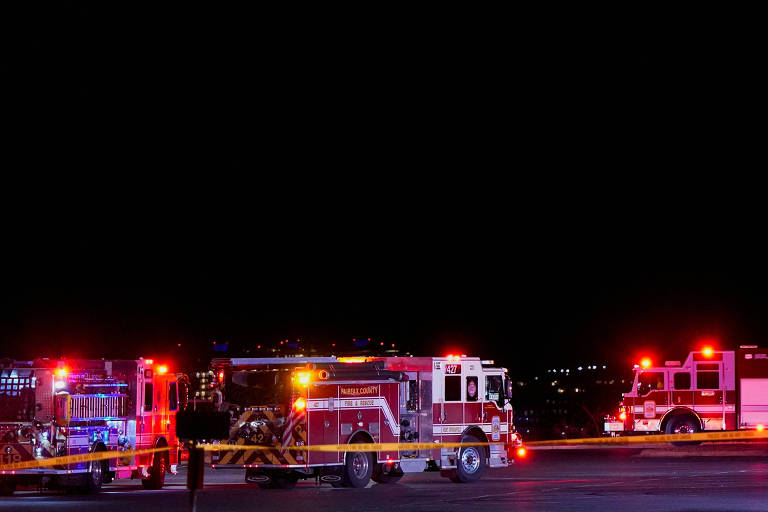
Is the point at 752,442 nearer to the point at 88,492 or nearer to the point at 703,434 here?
the point at 703,434

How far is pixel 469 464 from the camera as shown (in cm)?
2530

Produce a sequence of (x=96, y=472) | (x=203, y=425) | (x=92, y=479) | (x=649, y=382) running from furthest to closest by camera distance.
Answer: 1. (x=649, y=382)
2. (x=96, y=472)
3. (x=92, y=479)
4. (x=203, y=425)

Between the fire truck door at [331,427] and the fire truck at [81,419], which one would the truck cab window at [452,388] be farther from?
the fire truck at [81,419]

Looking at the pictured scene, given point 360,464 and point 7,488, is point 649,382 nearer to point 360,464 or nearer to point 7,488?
point 360,464

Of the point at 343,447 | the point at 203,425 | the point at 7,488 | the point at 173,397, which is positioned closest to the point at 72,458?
the point at 7,488

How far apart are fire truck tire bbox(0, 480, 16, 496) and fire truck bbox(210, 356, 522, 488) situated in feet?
11.8

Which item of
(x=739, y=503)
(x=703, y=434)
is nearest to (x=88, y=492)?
(x=739, y=503)

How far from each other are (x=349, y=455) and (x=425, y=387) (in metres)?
2.46

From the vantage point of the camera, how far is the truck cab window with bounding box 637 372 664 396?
124 feet

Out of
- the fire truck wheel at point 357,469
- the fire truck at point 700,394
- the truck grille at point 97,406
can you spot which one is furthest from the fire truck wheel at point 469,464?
the fire truck at point 700,394

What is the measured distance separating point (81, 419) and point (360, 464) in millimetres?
5128

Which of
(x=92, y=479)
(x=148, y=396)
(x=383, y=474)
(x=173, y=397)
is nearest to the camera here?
(x=92, y=479)

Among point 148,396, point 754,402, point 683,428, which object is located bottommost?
point 683,428

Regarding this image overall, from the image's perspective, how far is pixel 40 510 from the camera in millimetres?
18703
